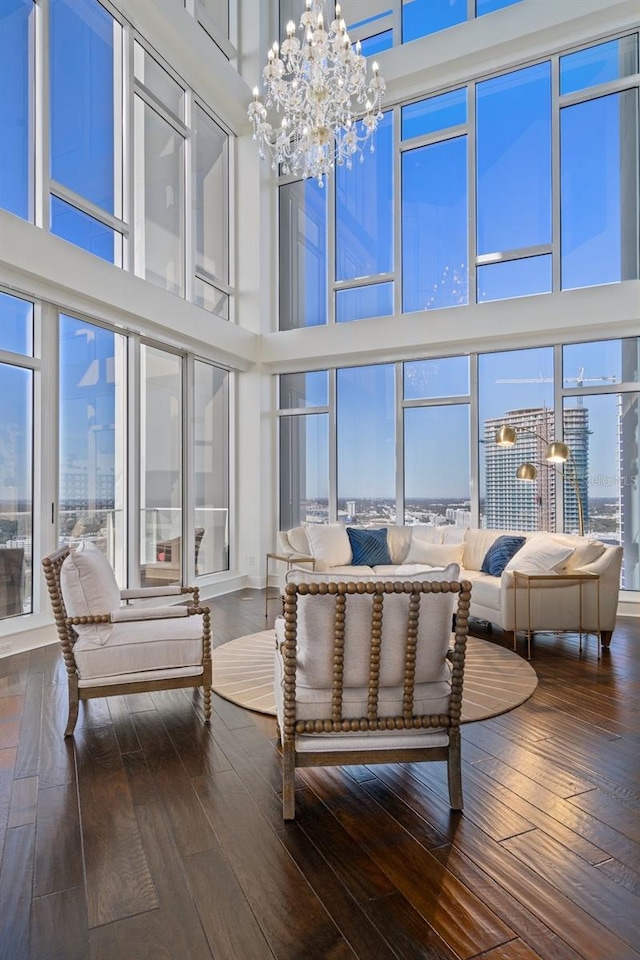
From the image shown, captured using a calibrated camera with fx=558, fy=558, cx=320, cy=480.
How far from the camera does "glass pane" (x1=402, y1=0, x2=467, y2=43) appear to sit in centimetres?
655

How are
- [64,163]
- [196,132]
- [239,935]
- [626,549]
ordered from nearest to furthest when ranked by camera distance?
[239,935] < [64,163] < [626,549] < [196,132]

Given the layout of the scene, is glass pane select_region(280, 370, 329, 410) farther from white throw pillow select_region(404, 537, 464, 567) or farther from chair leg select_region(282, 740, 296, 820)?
chair leg select_region(282, 740, 296, 820)

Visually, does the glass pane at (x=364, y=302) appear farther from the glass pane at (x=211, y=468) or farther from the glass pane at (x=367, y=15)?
the glass pane at (x=367, y=15)

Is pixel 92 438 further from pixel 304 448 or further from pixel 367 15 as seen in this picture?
pixel 367 15

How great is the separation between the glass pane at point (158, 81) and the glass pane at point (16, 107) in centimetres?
141

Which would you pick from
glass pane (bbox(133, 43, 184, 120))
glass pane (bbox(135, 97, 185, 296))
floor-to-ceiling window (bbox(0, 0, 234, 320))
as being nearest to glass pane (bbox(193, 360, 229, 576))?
floor-to-ceiling window (bbox(0, 0, 234, 320))

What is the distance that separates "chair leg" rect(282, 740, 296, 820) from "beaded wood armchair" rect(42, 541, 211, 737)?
3.39ft

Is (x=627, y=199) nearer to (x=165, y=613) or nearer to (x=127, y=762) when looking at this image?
(x=165, y=613)

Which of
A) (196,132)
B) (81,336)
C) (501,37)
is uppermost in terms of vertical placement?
(501,37)

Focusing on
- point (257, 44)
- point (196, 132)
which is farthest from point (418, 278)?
point (257, 44)

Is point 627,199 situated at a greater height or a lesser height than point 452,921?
greater

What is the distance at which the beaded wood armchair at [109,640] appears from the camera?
2.85 metres

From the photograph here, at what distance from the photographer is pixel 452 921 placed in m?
1.61

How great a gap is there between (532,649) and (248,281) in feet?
18.4
